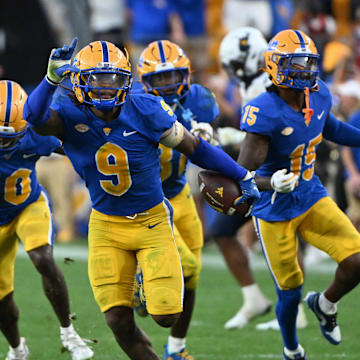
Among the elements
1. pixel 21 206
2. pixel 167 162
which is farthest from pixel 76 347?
pixel 167 162

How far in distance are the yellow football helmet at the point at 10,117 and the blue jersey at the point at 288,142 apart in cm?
138

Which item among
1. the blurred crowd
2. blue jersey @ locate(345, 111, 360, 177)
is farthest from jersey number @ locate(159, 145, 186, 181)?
the blurred crowd

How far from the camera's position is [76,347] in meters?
5.75

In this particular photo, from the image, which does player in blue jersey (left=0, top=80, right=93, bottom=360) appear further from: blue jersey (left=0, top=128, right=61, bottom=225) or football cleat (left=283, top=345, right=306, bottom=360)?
football cleat (left=283, top=345, right=306, bottom=360)

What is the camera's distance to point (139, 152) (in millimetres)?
4785

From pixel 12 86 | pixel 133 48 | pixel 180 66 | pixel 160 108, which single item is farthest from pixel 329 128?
pixel 133 48

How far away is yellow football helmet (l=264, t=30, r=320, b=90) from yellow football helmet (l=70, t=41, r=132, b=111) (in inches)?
41.7

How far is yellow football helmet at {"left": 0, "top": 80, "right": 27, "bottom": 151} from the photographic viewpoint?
5586 mm

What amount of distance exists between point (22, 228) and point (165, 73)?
139 centimetres

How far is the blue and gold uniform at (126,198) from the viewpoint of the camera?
4.72 m

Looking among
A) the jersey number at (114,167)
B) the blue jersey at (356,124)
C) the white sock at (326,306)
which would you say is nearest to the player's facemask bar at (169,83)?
the jersey number at (114,167)

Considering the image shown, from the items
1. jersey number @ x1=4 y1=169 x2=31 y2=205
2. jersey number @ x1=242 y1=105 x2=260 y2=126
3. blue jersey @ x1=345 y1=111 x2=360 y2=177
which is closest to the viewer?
jersey number @ x1=242 y1=105 x2=260 y2=126

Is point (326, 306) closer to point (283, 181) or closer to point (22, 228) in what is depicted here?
point (283, 181)

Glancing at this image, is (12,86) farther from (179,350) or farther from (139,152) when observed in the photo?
(179,350)
